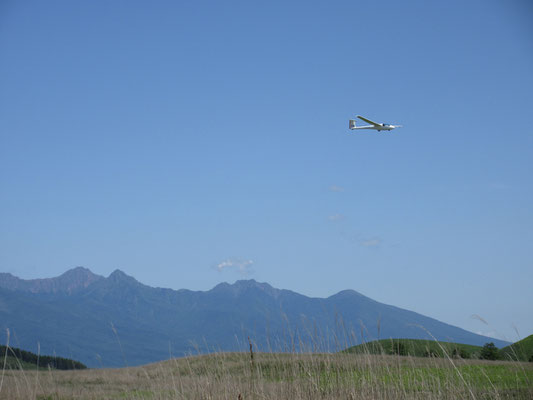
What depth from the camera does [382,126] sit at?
2286 cm

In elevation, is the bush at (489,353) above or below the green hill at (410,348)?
below

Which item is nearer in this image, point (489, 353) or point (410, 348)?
point (410, 348)

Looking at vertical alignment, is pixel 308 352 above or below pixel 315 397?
above

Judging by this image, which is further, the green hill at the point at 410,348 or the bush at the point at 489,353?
the bush at the point at 489,353

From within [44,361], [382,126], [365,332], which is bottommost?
Answer: [44,361]

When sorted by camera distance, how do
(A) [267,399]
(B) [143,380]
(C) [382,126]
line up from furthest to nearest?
(C) [382,126], (B) [143,380], (A) [267,399]

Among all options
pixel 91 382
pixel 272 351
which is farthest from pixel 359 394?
pixel 91 382

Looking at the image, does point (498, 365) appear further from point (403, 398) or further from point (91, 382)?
point (91, 382)

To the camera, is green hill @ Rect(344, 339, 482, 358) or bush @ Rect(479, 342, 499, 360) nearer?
green hill @ Rect(344, 339, 482, 358)

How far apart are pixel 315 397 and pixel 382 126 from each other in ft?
57.3

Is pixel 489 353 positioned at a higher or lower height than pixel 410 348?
lower

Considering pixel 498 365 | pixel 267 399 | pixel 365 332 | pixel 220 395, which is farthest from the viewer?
pixel 498 365

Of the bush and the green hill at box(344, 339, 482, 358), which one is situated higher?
the green hill at box(344, 339, 482, 358)

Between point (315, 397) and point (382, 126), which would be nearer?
point (315, 397)
